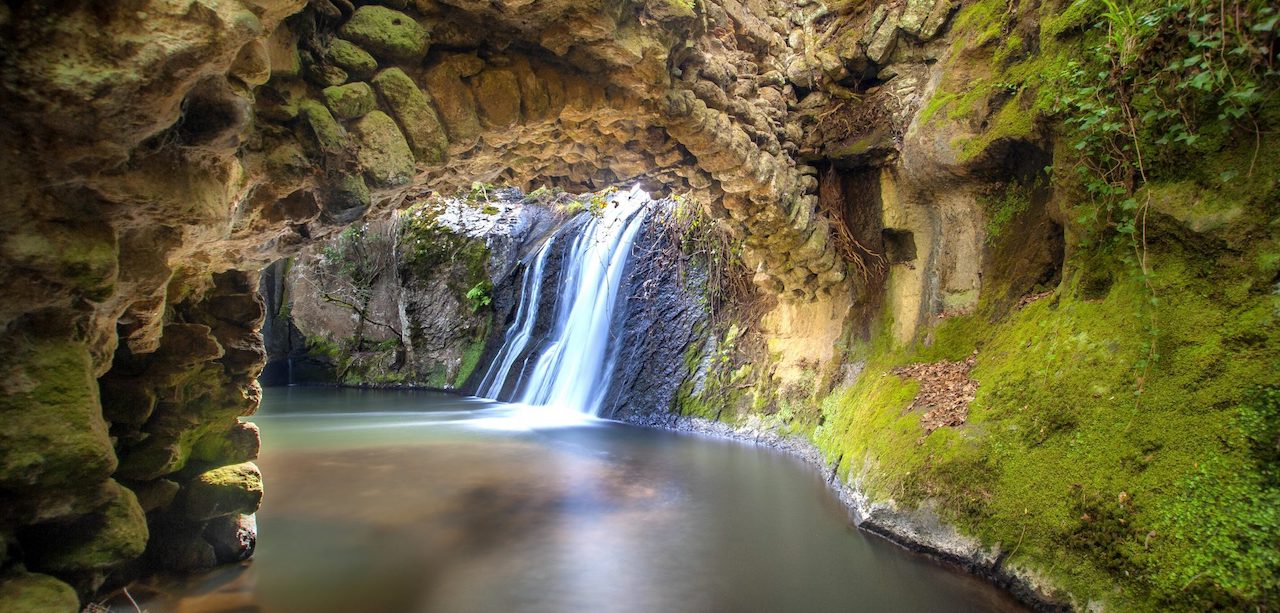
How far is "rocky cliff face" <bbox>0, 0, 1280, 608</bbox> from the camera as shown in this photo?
1972 mm

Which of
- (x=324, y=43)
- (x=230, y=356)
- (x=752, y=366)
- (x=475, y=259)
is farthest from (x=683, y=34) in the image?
(x=475, y=259)

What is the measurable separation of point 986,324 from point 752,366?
11.7ft

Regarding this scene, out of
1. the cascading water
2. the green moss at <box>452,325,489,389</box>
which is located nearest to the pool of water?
the cascading water

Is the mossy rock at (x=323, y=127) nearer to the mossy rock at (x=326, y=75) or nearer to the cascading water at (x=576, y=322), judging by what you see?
the mossy rock at (x=326, y=75)

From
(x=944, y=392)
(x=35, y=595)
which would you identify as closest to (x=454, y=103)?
(x=35, y=595)

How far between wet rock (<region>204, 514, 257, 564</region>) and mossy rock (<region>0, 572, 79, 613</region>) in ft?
5.18

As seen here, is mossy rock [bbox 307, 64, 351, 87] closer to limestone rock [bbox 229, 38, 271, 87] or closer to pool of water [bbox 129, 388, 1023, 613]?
limestone rock [bbox 229, 38, 271, 87]

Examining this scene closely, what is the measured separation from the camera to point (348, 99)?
2.97m

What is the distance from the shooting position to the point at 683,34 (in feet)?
14.7

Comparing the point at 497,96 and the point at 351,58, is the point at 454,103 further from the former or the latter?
the point at 351,58

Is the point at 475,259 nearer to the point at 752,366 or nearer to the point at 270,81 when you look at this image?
the point at 752,366

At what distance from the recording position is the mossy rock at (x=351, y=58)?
2965 millimetres

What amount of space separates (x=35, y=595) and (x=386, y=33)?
103 inches

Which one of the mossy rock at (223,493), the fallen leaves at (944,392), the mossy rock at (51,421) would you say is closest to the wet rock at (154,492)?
the mossy rock at (223,493)
